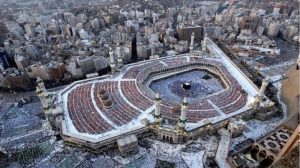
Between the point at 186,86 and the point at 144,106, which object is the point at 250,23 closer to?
the point at 186,86

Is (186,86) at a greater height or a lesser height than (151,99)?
lesser

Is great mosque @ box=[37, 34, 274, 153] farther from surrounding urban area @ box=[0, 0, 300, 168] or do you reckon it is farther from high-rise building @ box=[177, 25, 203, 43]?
high-rise building @ box=[177, 25, 203, 43]

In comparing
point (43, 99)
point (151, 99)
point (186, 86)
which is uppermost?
point (43, 99)

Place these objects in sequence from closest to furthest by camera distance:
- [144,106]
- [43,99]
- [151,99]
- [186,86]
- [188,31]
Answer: [43,99], [144,106], [151,99], [186,86], [188,31]

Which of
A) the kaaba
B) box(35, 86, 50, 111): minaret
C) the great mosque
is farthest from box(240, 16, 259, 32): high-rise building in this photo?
box(35, 86, 50, 111): minaret

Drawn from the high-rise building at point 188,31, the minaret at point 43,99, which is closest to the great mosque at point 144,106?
the minaret at point 43,99

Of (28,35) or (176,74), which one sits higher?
(28,35)

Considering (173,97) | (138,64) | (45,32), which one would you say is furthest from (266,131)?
(45,32)

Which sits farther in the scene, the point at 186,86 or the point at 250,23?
the point at 250,23

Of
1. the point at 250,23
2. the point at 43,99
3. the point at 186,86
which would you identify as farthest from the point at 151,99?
the point at 250,23

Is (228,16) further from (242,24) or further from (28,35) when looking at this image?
(28,35)

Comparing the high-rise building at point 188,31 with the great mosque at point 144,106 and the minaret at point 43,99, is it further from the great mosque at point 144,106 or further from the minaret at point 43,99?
the minaret at point 43,99
